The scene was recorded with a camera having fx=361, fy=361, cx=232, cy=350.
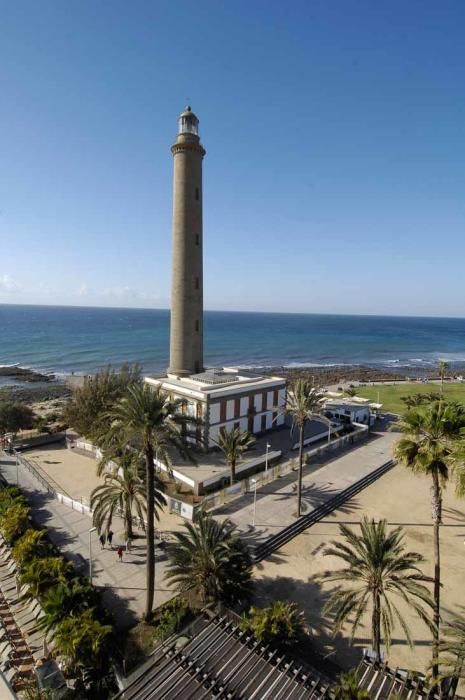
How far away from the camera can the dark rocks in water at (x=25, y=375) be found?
7862 centimetres

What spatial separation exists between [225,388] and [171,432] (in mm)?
17264

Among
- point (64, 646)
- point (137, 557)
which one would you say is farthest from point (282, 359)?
point (64, 646)

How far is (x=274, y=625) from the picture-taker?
43.4ft

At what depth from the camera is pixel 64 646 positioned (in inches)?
516

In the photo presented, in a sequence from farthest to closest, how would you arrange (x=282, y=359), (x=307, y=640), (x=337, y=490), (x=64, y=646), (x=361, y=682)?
(x=282, y=359)
(x=337, y=490)
(x=307, y=640)
(x=64, y=646)
(x=361, y=682)

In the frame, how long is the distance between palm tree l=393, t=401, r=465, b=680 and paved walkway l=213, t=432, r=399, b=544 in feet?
35.3

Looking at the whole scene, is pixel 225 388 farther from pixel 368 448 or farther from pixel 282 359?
pixel 282 359

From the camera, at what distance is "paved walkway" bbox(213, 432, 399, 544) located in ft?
74.2

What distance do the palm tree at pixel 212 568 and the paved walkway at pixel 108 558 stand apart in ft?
7.98

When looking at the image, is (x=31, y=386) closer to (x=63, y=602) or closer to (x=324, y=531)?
(x=63, y=602)

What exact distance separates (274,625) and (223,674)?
293 centimetres

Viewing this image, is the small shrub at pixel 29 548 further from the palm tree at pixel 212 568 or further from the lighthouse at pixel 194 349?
the lighthouse at pixel 194 349

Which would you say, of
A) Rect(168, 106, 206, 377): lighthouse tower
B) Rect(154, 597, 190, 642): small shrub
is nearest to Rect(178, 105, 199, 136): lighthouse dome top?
Rect(168, 106, 206, 377): lighthouse tower

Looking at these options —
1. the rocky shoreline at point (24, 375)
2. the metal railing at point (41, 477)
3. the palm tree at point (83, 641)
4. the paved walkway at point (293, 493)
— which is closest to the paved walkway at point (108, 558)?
the metal railing at point (41, 477)
